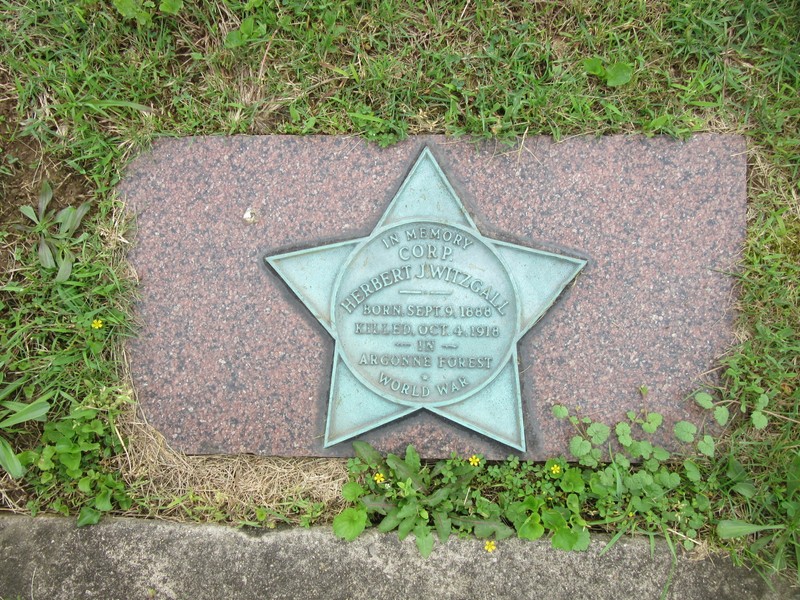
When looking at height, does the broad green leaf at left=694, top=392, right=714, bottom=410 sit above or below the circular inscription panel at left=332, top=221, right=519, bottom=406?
below

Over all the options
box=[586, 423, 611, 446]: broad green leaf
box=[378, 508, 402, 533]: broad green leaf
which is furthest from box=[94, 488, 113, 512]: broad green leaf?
box=[586, 423, 611, 446]: broad green leaf

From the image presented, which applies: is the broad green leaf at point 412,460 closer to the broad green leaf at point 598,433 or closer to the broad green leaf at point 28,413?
the broad green leaf at point 598,433

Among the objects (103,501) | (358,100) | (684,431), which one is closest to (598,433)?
(684,431)

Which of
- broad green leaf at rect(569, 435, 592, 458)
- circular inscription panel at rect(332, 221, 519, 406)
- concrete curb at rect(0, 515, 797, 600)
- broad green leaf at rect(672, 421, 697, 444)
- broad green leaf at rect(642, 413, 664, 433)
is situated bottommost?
concrete curb at rect(0, 515, 797, 600)

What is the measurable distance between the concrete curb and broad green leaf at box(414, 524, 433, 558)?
0.05 m

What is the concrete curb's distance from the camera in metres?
1.97

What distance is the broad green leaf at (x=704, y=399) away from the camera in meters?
2.05

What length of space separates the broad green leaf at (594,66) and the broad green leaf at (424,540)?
1.73 meters

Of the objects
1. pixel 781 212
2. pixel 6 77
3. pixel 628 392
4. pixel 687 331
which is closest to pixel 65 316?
pixel 6 77

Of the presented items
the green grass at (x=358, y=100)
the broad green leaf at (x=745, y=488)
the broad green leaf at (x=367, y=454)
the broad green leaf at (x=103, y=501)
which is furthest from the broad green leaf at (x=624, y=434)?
the broad green leaf at (x=103, y=501)

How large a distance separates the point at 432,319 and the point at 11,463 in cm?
158

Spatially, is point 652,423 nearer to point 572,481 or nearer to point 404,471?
point 572,481

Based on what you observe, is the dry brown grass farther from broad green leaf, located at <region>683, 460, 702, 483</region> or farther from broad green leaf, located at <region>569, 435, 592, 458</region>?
broad green leaf, located at <region>683, 460, 702, 483</region>

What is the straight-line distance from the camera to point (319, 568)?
201 centimetres
